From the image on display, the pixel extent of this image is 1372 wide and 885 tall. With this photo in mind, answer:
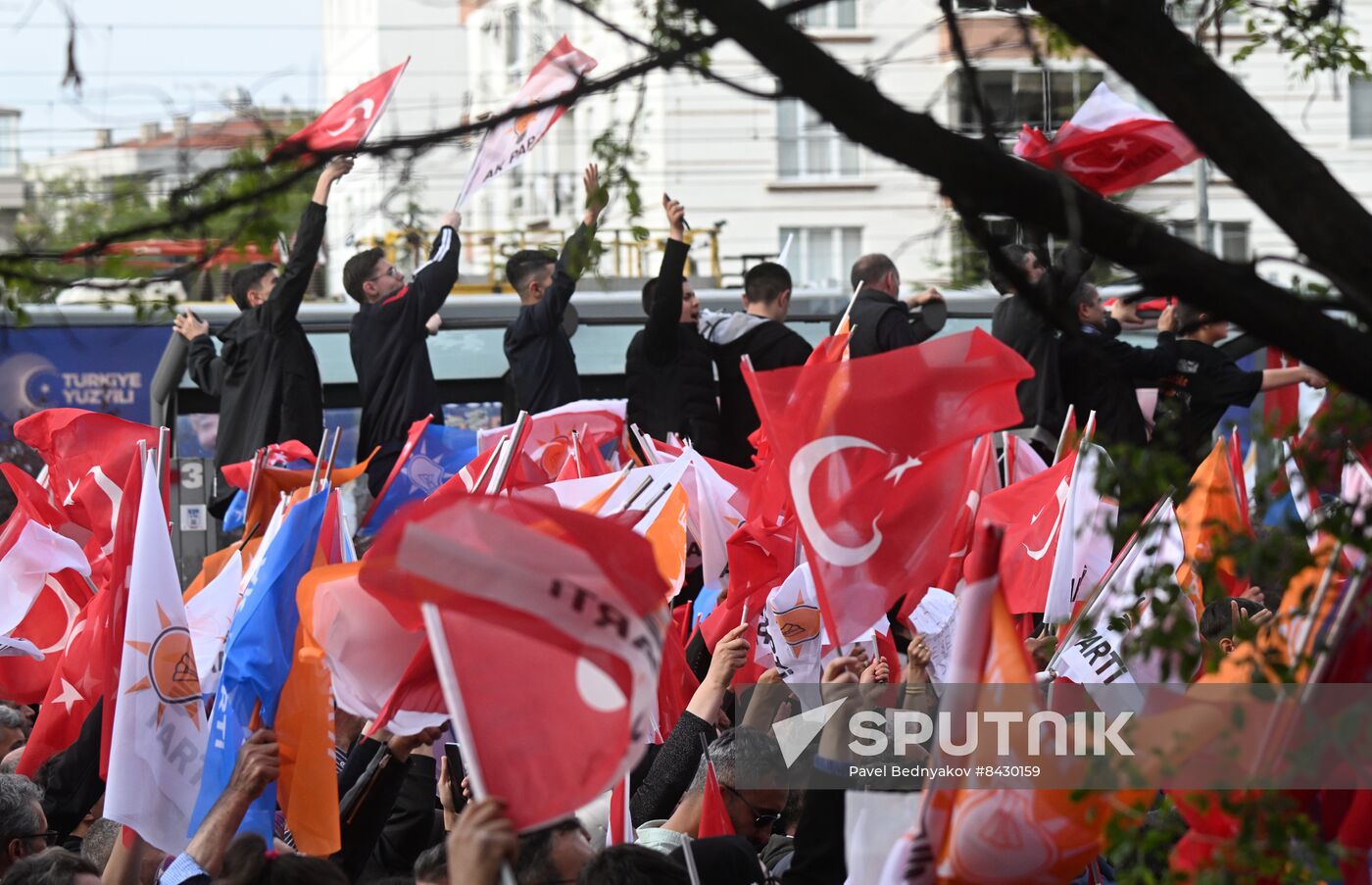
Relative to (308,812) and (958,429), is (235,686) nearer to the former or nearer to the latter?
(308,812)

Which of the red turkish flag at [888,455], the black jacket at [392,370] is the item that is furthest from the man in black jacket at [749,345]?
the red turkish flag at [888,455]

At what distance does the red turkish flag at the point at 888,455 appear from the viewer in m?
5.39

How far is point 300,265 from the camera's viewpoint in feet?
29.4

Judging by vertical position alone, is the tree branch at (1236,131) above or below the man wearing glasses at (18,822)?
above

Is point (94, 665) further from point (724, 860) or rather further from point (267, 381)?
point (267, 381)

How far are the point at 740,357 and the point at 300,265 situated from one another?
2.71 m

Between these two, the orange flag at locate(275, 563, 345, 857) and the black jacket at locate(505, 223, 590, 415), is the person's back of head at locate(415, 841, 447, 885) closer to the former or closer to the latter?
the orange flag at locate(275, 563, 345, 857)

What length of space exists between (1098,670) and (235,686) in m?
2.77

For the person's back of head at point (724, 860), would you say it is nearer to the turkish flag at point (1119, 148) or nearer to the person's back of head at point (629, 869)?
the person's back of head at point (629, 869)

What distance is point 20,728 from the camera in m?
6.89

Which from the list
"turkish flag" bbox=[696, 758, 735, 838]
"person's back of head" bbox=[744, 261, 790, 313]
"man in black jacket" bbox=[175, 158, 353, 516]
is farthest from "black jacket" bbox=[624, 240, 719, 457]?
"turkish flag" bbox=[696, 758, 735, 838]

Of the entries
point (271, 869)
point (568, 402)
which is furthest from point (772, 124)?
point (271, 869)

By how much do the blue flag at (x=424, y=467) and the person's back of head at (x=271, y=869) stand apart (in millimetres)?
4961

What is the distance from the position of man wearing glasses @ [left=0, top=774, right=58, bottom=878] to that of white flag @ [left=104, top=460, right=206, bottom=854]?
0.27 meters
